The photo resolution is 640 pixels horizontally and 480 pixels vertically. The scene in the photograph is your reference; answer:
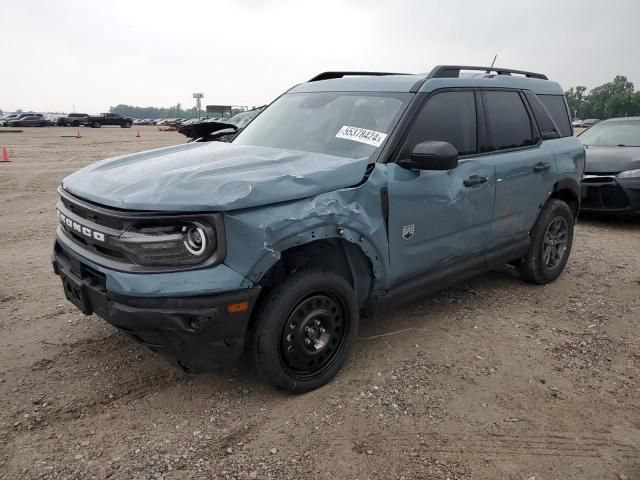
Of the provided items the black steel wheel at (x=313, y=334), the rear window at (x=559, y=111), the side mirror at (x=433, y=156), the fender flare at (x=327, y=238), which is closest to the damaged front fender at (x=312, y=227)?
the fender flare at (x=327, y=238)

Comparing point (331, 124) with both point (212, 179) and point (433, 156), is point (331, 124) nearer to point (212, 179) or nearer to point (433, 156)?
point (433, 156)

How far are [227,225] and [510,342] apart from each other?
239 centimetres

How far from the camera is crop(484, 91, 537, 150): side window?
3.98 metres

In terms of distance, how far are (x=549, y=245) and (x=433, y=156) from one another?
2.45 meters

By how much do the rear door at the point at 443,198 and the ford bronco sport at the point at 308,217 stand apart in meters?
0.01

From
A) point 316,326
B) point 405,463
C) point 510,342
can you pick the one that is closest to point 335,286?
point 316,326

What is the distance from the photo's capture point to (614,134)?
8469mm

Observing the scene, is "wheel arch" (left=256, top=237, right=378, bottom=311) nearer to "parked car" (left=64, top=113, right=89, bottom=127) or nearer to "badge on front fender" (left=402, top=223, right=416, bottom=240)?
"badge on front fender" (left=402, top=223, right=416, bottom=240)

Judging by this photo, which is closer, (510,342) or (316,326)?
(316,326)

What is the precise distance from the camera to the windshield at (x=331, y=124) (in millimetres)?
3305

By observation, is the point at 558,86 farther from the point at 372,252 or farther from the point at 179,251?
the point at 179,251

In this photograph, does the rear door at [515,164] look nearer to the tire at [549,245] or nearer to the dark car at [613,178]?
the tire at [549,245]

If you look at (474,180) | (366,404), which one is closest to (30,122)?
(474,180)

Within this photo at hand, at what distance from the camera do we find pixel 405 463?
2428 millimetres
